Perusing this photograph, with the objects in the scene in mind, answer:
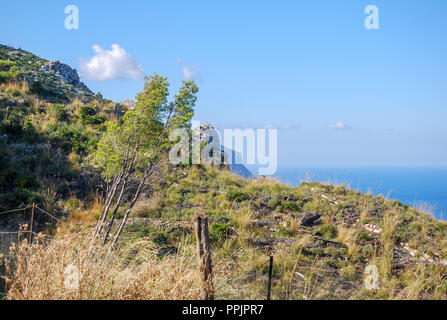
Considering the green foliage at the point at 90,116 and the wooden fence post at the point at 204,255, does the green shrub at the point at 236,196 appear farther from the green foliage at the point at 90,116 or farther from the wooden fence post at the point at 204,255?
the green foliage at the point at 90,116

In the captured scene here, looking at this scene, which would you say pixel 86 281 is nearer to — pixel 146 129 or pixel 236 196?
pixel 146 129

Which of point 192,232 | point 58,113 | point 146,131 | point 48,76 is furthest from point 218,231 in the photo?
point 48,76

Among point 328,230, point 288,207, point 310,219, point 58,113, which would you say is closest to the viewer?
point 328,230

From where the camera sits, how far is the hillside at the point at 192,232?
3.77 metres

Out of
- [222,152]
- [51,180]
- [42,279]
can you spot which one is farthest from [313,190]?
[42,279]

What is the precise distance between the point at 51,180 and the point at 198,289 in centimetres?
733

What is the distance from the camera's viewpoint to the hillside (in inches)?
148

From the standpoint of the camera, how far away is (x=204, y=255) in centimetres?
366

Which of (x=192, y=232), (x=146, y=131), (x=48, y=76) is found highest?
(x=48, y=76)

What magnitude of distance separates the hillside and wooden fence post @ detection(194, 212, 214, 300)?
135mm

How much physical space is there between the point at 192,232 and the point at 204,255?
127 inches

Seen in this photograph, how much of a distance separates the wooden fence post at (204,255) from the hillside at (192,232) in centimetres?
13

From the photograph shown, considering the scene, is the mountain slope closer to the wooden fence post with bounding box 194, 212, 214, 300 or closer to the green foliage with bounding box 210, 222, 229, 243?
the green foliage with bounding box 210, 222, 229, 243

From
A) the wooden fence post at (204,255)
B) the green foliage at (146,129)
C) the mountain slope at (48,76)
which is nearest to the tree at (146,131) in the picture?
the green foliage at (146,129)
